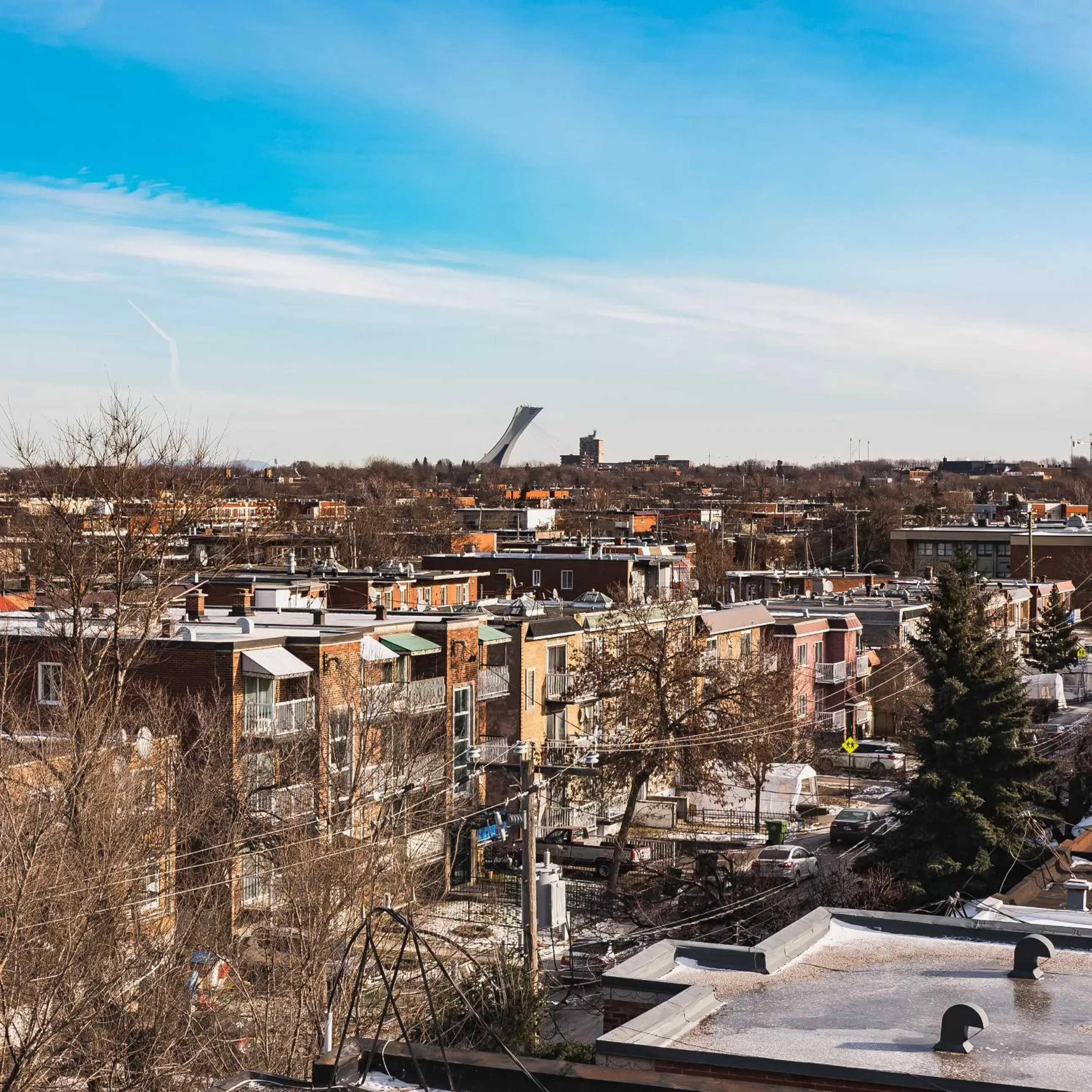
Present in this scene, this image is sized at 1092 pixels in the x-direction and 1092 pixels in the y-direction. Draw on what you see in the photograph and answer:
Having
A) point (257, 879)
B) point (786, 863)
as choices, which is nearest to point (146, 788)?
point (257, 879)

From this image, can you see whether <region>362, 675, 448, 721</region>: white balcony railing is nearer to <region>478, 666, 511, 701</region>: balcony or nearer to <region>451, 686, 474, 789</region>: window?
<region>451, 686, 474, 789</region>: window

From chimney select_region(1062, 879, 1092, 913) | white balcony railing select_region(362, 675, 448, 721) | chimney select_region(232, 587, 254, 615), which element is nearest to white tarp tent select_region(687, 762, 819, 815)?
white balcony railing select_region(362, 675, 448, 721)

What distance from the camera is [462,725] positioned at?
1431 inches

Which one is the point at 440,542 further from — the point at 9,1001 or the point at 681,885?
the point at 9,1001

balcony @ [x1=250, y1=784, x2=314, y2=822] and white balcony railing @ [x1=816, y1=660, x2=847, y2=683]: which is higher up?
balcony @ [x1=250, y1=784, x2=314, y2=822]

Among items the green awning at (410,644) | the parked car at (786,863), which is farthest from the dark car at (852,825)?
the green awning at (410,644)

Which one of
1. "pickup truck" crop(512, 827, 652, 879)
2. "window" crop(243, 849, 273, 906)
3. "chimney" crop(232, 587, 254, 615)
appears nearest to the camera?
"window" crop(243, 849, 273, 906)

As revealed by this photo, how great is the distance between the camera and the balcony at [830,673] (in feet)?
175

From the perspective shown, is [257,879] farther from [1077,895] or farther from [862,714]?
[862,714]

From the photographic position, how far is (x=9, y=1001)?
1471 centimetres

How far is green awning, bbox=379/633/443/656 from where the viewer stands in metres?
33.4

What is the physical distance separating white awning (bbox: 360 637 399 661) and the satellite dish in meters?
7.13

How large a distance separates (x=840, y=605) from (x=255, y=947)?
41.7 m

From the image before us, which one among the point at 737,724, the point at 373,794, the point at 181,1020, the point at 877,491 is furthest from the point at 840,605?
the point at 877,491
